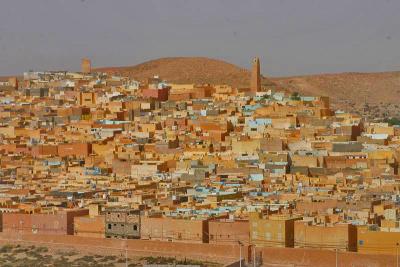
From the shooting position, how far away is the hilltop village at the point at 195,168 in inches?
1101

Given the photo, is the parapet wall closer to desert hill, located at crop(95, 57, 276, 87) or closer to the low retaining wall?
the low retaining wall

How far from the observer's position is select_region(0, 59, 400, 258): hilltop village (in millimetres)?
27969

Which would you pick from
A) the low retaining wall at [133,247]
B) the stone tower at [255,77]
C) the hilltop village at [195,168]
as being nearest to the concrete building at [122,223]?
the hilltop village at [195,168]

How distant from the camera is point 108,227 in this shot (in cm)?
3003

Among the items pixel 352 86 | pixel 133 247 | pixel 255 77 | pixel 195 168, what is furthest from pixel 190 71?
pixel 133 247

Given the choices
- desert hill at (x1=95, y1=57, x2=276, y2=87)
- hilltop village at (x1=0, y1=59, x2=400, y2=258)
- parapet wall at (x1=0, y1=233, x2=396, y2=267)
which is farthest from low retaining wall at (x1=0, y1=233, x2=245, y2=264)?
desert hill at (x1=95, y1=57, x2=276, y2=87)

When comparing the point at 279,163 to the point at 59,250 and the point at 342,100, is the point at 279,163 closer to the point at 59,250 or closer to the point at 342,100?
the point at 59,250

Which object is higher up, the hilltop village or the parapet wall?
the hilltop village

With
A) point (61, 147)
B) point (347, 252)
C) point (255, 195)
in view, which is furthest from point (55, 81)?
point (347, 252)

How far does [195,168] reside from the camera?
134 feet

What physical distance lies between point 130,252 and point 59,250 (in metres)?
2.29

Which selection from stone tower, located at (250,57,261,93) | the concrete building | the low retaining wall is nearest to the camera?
the low retaining wall

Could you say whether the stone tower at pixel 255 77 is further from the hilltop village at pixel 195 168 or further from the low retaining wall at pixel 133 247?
the low retaining wall at pixel 133 247

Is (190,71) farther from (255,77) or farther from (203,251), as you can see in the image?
(203,251)
